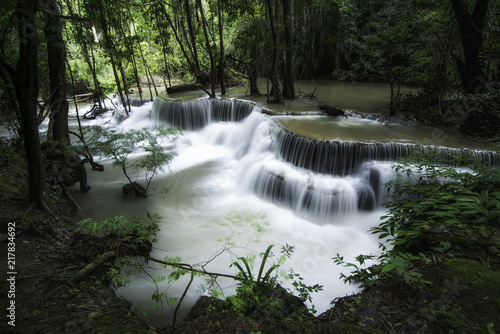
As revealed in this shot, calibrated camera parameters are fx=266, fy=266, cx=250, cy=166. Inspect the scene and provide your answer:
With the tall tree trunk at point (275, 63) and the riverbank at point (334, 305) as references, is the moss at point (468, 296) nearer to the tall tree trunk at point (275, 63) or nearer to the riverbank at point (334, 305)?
the riverbank at point (334, 305)

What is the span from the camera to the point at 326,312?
2316 mm

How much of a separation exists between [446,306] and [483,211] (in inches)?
45.8

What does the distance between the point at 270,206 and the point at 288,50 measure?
742cm

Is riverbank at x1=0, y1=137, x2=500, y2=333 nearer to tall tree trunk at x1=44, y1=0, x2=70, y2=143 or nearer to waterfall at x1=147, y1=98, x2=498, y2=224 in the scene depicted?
waterfall at x1=147, y1=98, x2=498, y2=224

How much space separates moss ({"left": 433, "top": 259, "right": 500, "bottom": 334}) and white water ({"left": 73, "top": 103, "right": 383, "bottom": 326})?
176 centimetres

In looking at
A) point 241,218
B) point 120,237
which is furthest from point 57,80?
point 241,218

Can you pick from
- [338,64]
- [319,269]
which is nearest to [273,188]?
[319,269]

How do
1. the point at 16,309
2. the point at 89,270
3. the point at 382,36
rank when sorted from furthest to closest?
the point at 382,36 < the point at 89,270 < the point at 16,309

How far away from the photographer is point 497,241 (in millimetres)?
2396

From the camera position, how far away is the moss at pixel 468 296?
5.86ft

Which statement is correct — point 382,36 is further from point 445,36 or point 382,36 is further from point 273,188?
point 273,188

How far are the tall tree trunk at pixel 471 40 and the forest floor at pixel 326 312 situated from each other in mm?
6510

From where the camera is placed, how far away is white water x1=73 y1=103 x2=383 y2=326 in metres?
4.16

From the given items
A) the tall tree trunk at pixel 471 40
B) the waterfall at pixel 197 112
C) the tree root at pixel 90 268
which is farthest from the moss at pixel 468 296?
the waterfall at pixel 197 112
